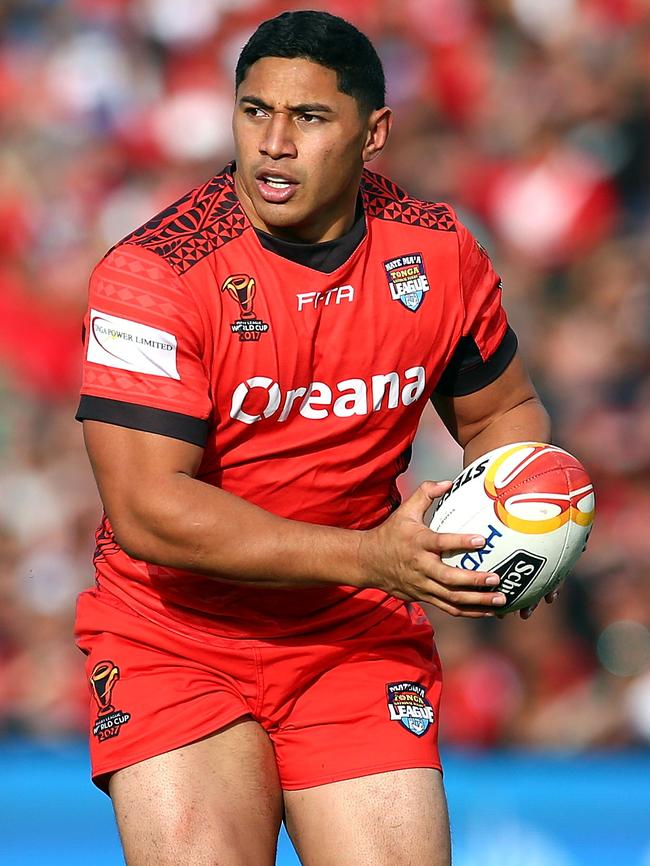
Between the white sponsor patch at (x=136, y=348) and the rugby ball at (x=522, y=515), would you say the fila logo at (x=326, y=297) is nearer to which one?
the white sponsor patch at (x=136, y=348)

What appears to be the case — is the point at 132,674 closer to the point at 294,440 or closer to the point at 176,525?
the point at 176,525

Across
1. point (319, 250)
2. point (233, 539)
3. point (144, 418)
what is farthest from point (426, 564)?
point (319, 250)

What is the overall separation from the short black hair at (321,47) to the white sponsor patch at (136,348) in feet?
2.39

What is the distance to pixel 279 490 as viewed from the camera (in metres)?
3.49

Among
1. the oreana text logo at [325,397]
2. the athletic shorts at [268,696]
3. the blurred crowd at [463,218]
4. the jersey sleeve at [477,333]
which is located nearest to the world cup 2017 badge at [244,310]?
the oreana text logo at [325,397]

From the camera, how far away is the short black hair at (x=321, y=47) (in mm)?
3361

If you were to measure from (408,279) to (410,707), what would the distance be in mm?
1090

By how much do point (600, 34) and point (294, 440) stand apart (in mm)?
4690

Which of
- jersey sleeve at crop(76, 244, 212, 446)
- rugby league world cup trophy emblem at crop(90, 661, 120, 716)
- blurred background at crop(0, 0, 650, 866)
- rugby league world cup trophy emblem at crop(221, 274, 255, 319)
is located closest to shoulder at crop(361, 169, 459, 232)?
rugby league world cup trophy emblem at crop(221, 274, 255, 319)

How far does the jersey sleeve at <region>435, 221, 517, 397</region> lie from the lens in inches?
146

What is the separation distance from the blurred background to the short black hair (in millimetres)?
3376

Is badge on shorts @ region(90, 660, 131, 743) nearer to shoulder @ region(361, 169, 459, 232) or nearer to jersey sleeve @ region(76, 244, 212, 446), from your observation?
jersey sleeve @ region(76, 244, 212, 446)

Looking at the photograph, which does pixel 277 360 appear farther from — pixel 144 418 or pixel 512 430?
pixel 512 430

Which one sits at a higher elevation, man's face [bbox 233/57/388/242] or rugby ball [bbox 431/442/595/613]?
man's face [bbox 233/57/388/242]
